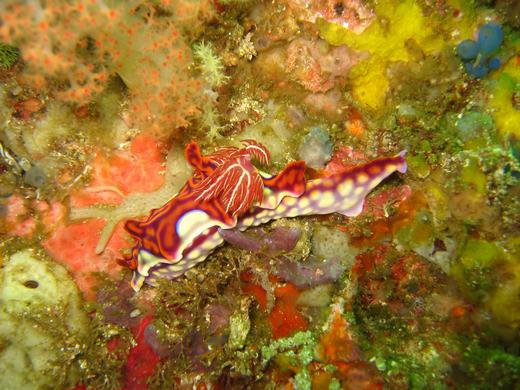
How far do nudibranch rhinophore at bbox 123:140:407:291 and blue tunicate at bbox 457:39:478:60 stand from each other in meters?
1.12

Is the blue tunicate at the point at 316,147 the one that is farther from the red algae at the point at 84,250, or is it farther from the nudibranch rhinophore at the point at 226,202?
the red algae at the point at 84,250

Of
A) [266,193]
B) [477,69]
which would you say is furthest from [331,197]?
[477,69]

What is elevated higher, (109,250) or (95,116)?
(95,116)

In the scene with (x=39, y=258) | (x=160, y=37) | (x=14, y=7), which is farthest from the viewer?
(x=39, y=258)

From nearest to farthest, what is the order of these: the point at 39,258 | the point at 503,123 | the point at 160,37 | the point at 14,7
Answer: the point at 14,7
the point at 160,37
the point at 503,123
the point at 39,258

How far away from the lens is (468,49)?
3229 mm

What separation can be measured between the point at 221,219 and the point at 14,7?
251 cm

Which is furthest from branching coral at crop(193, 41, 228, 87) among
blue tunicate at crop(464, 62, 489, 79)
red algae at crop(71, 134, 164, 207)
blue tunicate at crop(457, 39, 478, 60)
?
blue tunicate at crop(464, 62, 489, 79)

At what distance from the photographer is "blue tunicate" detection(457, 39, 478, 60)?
3.22m

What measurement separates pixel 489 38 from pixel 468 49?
0.66 feet

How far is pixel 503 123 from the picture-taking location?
10.9 ft

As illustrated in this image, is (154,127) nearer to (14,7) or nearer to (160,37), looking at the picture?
(160,37)

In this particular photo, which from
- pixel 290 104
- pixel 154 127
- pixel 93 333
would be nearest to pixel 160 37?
pixel 154 127

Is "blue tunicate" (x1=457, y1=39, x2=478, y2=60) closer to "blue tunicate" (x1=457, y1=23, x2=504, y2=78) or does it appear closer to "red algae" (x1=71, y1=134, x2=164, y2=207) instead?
"blue tunicate" (x1=457, y1=23, x2=504, y2=78)
